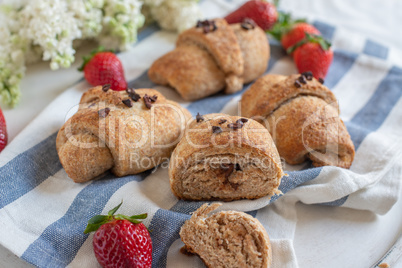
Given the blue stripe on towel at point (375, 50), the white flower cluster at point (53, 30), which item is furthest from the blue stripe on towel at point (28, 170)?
the blue stripe on towel at point (375, 50)

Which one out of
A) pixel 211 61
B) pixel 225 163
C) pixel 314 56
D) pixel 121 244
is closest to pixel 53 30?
pixel 211 61

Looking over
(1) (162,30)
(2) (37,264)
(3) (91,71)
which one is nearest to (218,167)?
(2) (37,264)

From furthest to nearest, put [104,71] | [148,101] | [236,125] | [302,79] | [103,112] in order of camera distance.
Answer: [104,71]
[302,79]
[148,101]
[103,112]
[236,125]

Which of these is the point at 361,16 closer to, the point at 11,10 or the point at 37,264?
the point at 11,10

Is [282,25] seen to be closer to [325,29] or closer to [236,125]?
[325,29]

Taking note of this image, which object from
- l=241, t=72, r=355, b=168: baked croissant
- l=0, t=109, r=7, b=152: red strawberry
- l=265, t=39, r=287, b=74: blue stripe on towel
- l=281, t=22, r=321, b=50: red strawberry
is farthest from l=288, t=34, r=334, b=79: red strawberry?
l=0, t=109, r=7, b=152: red strawberry

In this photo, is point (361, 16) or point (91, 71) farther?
point (361, 16)
